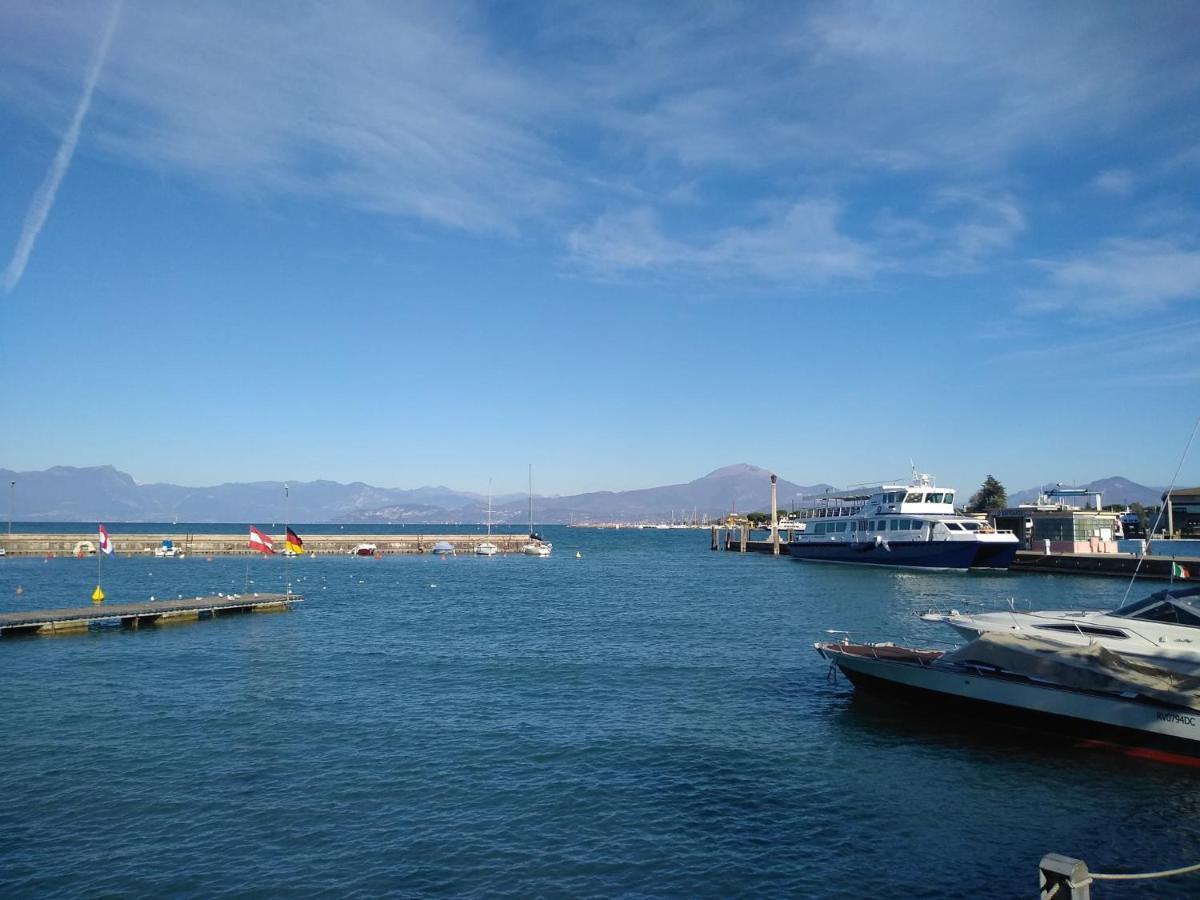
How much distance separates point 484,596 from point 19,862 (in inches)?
1816

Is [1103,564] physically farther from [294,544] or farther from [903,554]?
[294,544]

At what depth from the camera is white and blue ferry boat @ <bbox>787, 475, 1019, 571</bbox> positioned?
75.6 meters

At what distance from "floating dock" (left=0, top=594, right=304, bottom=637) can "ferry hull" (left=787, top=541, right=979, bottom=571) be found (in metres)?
57.1

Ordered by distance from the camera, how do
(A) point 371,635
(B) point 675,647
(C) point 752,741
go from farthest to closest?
(A) point 371,635 → (B) point 675,647 → (C) point 752,741

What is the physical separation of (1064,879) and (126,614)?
4456 centimetres

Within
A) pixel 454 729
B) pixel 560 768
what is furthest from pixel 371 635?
pixel 560 768

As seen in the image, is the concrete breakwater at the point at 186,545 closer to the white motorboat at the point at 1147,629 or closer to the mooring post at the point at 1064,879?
the white motorboat at the point at 1147,629

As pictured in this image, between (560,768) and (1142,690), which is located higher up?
(1142,690)

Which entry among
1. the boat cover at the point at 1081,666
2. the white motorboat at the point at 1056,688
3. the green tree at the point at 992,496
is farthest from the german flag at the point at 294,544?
the green tree at the point at 992,496

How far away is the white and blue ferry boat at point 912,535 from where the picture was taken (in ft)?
248

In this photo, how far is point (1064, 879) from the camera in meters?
7.84

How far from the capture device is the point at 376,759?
19641mm

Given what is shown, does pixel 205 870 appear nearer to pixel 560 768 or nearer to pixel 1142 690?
pixel 560 768

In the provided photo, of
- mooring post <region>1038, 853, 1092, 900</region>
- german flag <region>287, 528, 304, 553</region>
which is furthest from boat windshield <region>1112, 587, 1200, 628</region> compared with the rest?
german flag <region>287, 528, 304, 553</region>
